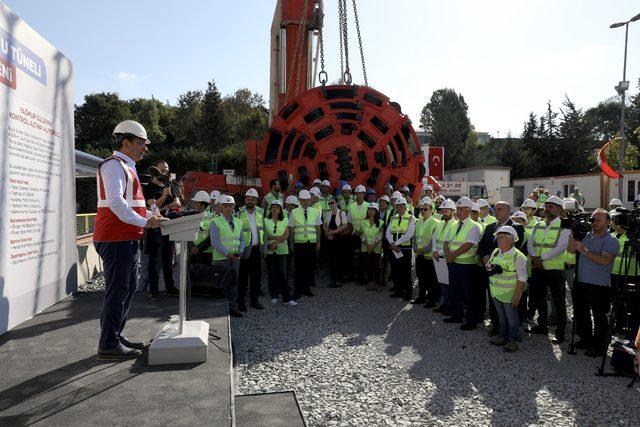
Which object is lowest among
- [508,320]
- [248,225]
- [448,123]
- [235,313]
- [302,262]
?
[235,313]

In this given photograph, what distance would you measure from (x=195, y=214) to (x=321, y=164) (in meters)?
5.40

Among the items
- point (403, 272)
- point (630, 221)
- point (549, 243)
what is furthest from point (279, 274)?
point (630, 221)

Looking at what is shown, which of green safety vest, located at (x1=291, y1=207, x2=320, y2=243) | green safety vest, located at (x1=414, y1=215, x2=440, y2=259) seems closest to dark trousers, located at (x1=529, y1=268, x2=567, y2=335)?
green safety vest, located at (x1=414, y1=215, x2=440, y2=259)

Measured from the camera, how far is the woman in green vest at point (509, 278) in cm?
518

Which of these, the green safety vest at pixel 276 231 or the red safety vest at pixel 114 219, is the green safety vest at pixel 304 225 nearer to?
the green safety vest at pixel 276 231

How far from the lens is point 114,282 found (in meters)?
3.38

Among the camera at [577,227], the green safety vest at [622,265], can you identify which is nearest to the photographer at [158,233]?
the camera at [577,227]

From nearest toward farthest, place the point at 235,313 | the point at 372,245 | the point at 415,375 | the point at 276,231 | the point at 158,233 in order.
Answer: the point at 415,375 → the point at 158,233 → the point at 235,313 → the point at 276,231 → the point at 372,245

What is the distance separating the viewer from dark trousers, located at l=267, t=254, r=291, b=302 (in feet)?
23.4

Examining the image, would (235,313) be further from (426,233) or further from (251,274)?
(426,233)

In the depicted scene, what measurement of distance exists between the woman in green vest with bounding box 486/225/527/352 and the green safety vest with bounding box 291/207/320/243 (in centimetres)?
299

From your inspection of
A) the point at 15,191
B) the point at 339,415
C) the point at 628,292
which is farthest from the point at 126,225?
the point at 628,292

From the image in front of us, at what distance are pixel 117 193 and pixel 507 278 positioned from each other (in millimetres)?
4000

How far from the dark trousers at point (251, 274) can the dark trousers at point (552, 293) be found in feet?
11.8
